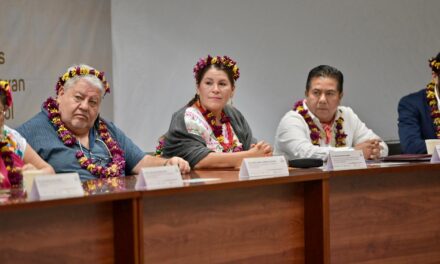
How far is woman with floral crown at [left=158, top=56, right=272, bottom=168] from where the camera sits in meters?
3.35

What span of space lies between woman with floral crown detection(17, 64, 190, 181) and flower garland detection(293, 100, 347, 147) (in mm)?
999

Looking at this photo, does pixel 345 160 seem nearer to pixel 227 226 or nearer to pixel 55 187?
pixel 227 226

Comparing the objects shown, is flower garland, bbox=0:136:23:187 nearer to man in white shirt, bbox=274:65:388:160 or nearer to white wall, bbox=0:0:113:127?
Result: white wall, bbox=0:0:113:127

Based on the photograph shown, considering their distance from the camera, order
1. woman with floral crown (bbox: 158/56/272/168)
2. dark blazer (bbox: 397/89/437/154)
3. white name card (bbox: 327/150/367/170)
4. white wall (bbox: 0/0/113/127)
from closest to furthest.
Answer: white name card (bbox: 327/150/367/170), woman with floral crown (bbox: 158/56/272/168), white wall (bbox: 0/0/113/127), dark blazer (bbox: 397/89/437/154)

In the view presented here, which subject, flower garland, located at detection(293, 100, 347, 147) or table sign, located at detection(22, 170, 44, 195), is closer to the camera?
table sign, located at detection(22, 170, 44, 195)

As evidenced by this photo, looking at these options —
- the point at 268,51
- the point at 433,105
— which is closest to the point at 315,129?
the point at 433,105

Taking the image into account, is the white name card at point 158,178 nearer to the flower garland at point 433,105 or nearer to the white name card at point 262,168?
the white name card at point 262,168

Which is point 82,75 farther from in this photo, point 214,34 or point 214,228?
point 214,34

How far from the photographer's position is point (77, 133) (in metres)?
3.21

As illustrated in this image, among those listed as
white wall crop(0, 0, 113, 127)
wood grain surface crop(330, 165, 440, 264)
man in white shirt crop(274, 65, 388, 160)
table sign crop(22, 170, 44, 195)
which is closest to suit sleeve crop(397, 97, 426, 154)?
man in white shirt crop(274, 65, 388, 160)

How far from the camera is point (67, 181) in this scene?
2.16 m

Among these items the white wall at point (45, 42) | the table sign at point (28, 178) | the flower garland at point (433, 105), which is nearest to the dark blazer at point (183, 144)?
the white wall at point (45, 42)

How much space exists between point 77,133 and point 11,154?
502 millimetres

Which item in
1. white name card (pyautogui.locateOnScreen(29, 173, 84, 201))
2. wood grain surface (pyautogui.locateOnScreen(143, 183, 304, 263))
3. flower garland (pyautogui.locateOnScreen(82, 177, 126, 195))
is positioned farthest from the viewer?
wood grain surface (pyautogui.locateOnScreen(143, 183, 304, 263))
